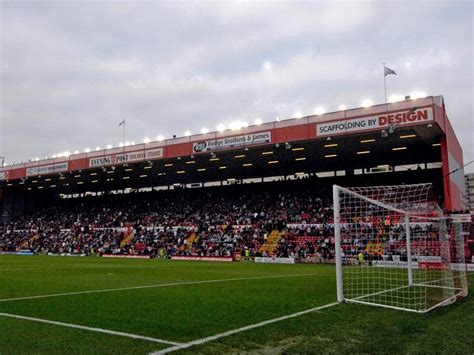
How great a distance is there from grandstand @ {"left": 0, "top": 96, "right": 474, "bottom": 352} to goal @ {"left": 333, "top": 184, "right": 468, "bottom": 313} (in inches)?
12.0

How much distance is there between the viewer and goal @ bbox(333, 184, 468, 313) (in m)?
10.6

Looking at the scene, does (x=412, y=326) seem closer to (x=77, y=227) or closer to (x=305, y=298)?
(x=305, y=298)

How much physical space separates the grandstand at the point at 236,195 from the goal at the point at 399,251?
1.00 feet

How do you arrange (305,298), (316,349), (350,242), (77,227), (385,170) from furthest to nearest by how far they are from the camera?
(77,227)
(385,170)
(350,242)
(305,298)
(316,349)

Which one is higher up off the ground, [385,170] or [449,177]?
[385,170]

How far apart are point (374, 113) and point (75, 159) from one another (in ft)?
101

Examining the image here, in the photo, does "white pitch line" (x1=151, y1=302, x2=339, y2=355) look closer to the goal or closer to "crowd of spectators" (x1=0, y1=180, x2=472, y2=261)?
the goal

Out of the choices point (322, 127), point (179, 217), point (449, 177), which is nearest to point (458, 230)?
point (449, 177)

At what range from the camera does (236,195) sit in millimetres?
48750

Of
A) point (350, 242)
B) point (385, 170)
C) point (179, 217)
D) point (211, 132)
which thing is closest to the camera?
point (350, 242)

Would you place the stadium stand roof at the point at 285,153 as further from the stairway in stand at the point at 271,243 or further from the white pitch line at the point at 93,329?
the white pitch line at the point at 93,329

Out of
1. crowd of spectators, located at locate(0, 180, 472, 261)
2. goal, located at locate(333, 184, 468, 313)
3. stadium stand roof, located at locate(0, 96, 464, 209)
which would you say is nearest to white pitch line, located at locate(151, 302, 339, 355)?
goal, located at locate(333, 184, 468, 313)

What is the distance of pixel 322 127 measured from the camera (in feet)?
98.8

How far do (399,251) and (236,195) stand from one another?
29778 mm
